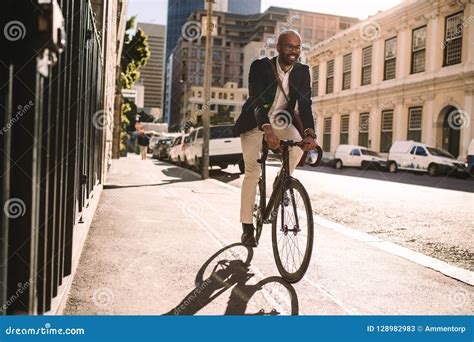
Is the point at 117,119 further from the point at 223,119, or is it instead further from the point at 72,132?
the point at 223,119

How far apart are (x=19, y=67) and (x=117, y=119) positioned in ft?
65.4

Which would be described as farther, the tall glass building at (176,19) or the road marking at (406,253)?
the tall glass building at (176,19)

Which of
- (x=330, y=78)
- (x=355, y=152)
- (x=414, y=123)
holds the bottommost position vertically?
(x=355, y=152)

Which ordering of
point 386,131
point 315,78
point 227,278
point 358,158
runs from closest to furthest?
point 227,278, point 358,158, point 386,131, point 315,78

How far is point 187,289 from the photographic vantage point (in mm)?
3178

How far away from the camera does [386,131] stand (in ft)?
94.6

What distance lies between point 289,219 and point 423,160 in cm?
1854

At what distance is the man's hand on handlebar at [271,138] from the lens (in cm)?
366

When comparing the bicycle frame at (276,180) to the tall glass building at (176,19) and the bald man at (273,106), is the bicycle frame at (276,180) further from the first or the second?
the tall glass building at (176,19)

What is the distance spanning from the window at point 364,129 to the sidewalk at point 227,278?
86.0ft

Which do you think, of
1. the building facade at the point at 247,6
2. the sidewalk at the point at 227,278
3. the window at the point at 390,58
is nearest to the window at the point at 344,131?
the window at the point at 390,58

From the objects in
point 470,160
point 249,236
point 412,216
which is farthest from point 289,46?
point 470,160

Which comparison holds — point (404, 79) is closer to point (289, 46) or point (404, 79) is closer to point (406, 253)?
point (406, 253)

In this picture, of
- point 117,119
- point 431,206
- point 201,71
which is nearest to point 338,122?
point 117,119
